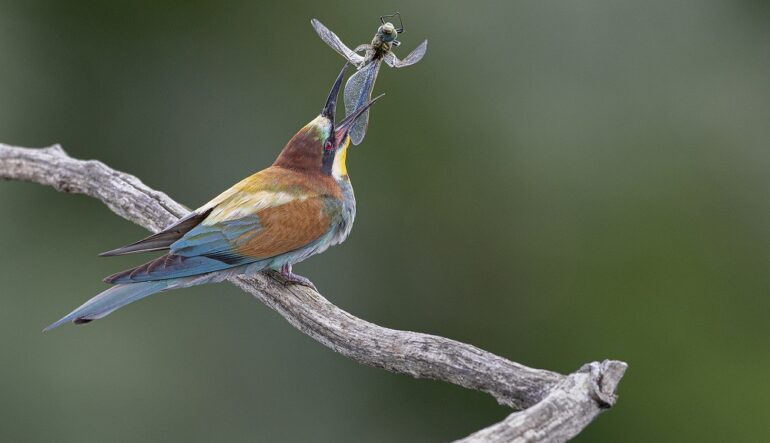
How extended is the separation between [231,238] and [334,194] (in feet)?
1.10

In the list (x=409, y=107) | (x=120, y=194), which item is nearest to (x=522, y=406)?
(x=120, y=194)

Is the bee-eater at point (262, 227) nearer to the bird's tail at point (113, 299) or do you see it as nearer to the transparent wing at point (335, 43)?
the bird's tail at point (113, 299)

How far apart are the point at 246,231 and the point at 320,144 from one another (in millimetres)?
344

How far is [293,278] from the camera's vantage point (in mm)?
2645

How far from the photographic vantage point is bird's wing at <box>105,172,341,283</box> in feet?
8.08

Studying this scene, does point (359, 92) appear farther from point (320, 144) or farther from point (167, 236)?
point (167, 236)

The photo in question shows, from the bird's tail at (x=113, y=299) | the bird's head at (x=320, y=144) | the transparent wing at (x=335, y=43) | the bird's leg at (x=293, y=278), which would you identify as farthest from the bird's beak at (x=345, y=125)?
the bird's tail at (x=113, y=299)

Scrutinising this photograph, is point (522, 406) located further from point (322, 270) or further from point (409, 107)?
point (409, 107)

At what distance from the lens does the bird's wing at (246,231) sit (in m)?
2.46

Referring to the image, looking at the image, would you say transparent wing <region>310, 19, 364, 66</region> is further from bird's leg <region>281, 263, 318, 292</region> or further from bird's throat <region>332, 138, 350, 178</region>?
bird's leg <region>281, 263, 318, 292</region>

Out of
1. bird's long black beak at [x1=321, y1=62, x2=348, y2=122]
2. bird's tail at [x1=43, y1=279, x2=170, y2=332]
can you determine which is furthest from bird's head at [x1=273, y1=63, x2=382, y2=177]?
bird's tail at [x1=43, y1=279, x2=170, y2=332]

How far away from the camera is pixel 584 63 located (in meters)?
4.03

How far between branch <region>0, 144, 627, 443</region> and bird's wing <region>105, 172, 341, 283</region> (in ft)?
0.50

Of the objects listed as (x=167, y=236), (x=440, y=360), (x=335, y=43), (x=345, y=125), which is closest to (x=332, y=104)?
(x=345, y=125)
